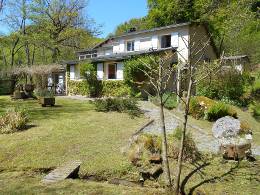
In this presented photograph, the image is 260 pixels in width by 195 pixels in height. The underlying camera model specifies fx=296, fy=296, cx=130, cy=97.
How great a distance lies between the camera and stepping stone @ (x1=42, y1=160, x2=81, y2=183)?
7132 millimetres

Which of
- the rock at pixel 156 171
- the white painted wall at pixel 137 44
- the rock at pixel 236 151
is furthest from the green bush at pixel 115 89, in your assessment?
the rock at pixel 156 171

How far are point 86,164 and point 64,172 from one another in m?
1.03

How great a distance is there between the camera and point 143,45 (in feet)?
104

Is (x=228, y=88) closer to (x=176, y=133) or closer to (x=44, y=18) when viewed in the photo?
(x=176, y=133)

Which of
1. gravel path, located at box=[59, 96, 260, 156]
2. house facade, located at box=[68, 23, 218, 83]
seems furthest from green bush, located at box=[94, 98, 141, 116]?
house facade, located at box=[68, 23, 218, 83]

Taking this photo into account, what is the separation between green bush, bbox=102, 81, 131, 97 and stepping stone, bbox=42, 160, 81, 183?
17637 mm

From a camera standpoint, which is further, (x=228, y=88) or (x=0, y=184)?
(x=228, y=88)

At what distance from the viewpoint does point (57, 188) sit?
21.6ft

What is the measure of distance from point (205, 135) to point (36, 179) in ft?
24.9

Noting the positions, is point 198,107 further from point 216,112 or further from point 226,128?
point 226,128

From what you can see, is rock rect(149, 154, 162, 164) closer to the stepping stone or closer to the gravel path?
the stepping stone

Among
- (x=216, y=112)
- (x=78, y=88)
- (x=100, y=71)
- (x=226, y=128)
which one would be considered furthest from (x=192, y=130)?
(x=78, y=88)

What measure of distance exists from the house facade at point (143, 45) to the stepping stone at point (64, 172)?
1813cm

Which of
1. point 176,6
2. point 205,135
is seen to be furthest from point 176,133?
point 176,6
